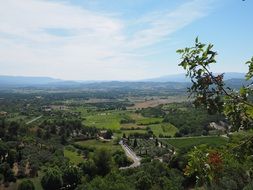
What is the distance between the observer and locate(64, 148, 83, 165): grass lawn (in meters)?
71.4

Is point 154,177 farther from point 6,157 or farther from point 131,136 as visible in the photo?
point 131,136

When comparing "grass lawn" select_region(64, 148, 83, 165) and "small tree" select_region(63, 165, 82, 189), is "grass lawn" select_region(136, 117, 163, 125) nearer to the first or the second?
"grass lawn" select_region(64, 148, 83, 165)

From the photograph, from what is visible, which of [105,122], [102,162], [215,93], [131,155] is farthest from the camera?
[105,122]

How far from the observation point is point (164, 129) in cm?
10012

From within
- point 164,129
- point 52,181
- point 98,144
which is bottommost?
point 98,144

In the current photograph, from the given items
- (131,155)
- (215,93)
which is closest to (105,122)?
(131,155)

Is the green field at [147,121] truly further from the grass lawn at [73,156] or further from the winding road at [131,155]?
the grass lawn at [73,156]

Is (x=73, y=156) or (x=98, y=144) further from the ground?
(x=98, y=144)

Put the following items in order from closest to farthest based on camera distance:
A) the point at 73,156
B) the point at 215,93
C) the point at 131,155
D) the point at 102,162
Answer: the point at 215,93 → the point at 102,162 → the point at 131,155 → the point at 73,156

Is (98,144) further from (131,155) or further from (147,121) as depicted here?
(147,121)

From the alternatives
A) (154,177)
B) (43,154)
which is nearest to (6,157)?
(43,154)

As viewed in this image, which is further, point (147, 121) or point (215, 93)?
point (147, 121)

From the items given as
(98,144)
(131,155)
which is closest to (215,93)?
(131,155)

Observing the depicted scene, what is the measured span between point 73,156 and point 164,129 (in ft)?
103
